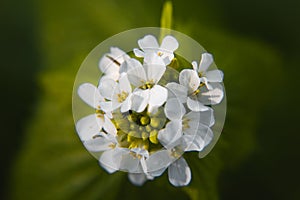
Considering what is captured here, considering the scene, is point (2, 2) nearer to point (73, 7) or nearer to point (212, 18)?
point (73, 7)

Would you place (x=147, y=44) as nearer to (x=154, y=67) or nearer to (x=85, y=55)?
(x=154, y=67)

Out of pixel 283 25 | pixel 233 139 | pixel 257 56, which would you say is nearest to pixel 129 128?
Answer: pixel 233 139

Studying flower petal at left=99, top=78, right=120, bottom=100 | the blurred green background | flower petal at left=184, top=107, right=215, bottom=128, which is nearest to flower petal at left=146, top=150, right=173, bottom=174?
flower petal at left=184, top=107, right=215, bottom=128

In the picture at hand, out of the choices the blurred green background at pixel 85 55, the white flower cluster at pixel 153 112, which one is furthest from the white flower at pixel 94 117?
the blurred green background at pixel 85 55

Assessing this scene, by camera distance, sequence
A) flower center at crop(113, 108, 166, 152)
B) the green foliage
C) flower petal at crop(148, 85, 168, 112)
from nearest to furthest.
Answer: flower petal at crop(148, 85, 168, 112), flower center at crop(113, 108, 166, 152), the green foliage

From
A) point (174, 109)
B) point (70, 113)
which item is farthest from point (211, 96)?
point (70, 113)

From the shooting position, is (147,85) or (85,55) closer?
(147,85)

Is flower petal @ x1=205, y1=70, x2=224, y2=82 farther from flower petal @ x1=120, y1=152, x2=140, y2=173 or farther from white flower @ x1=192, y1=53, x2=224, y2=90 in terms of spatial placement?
flower petal @ x1=120, y1=152, x2=140, y2=173
